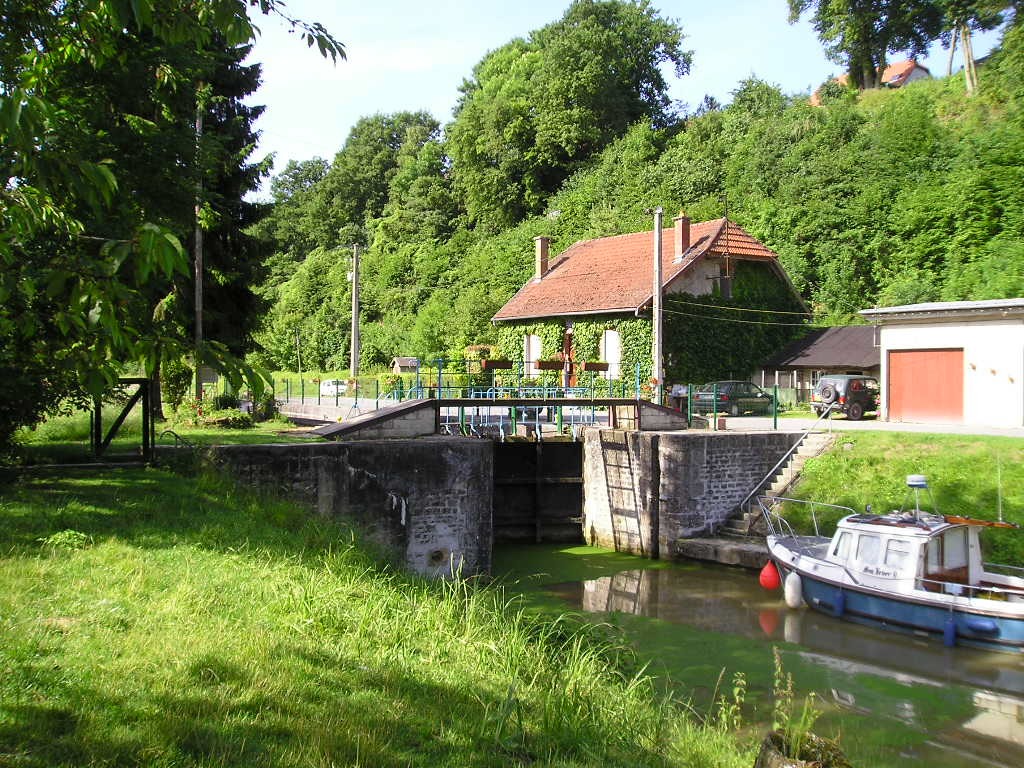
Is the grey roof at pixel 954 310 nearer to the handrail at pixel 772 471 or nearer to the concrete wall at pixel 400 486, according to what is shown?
the handrail at pixel 772 471

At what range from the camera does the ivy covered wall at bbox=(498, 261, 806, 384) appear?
30.0 m

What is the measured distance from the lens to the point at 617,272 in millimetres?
32250

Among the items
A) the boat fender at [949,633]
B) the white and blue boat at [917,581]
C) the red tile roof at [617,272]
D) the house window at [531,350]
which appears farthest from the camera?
the house window at [531,350]

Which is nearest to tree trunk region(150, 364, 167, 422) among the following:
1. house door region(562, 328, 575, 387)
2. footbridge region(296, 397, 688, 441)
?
footbridge region(296, 397, 688, 441)

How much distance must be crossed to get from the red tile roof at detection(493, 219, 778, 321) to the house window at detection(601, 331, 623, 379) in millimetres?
1036

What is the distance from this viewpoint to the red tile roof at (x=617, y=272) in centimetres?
3033

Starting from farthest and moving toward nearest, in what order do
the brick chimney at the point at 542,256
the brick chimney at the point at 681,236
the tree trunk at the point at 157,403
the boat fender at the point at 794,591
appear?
the brick chimney at the point at 542,256
the brick chimney at the point at 681,236
the tree trunk at the point at 157,403
the boat fender at the point at 794,591

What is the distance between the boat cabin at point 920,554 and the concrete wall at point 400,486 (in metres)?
7.10

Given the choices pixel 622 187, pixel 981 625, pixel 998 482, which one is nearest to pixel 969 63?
pixel 622 187

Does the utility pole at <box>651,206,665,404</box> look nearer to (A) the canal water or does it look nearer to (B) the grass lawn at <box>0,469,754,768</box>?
(A) the canal water

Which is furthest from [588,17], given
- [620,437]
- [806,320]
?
[620,437]

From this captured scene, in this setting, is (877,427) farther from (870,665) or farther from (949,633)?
(870,665)

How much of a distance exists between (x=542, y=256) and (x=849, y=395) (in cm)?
1506

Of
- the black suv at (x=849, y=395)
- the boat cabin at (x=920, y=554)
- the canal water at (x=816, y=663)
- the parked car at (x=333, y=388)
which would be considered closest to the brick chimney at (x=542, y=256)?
the parked car at (x=333, y=388)
